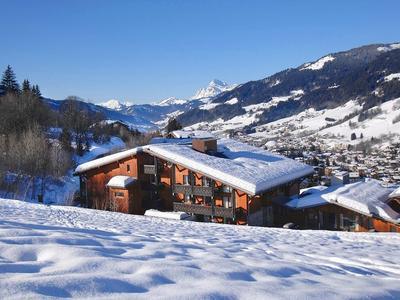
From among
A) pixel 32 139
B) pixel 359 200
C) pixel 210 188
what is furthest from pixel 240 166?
pixel 32 139

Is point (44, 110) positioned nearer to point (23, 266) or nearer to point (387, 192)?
point (387, 192)

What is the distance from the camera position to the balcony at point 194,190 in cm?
2997

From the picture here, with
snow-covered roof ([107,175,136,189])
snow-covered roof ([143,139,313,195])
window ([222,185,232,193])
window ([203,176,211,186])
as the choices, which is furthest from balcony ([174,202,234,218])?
snow-covered roof ([107,175,136,189])

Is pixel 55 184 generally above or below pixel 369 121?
below

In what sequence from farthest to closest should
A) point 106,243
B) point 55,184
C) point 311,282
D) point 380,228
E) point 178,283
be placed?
point 55,184, point 380,228, point 106,243, point 311,282, point 178,283

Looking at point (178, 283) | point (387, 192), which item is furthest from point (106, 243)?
point (387, 192)

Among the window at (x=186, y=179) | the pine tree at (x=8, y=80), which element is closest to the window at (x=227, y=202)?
the window at (x=186, y=179)

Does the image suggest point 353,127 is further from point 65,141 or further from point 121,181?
point 121,181

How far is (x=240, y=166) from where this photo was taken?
3122cm

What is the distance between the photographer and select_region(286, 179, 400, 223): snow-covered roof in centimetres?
2723

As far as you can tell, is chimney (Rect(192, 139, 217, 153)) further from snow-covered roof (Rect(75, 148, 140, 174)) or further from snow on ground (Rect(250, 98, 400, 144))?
snow on ground (Rect(250, 98, 400, 144))

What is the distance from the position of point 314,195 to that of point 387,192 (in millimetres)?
6061

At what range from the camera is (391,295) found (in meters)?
5.32

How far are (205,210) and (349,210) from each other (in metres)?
9.91
